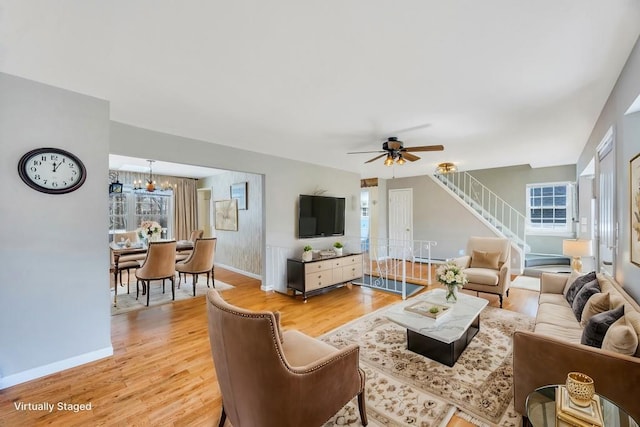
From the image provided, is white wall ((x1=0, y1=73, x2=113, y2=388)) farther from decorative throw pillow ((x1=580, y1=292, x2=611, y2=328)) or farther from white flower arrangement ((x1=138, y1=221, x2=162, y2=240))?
decorative throw pillow ((x1=580, y1=292, x2=611, y2=328))

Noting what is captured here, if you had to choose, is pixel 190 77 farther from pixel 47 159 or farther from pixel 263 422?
pixel 263 422

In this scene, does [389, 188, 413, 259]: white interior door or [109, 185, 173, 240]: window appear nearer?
[109, 185, 173, 240]: window

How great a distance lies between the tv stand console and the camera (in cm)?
445

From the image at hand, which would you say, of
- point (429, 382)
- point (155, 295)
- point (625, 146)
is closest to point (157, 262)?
point (155, 295)

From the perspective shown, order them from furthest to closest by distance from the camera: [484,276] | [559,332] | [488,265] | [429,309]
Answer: [488,265], [484,276], [429,309], [559,332]

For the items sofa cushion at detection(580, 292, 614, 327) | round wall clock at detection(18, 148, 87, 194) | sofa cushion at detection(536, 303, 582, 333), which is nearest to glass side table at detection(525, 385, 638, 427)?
sofa cushion at detection(580, 292, 614, 327)

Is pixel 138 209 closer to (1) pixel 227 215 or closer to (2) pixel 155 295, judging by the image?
(1) pixel 227 215

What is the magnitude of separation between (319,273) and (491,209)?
5.57 meters

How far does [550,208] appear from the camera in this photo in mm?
6629

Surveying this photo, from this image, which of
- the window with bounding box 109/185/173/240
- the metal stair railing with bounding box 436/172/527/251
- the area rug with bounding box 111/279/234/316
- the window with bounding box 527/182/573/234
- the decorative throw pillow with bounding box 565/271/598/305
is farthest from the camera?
the window with bounding box 109/185/173/240

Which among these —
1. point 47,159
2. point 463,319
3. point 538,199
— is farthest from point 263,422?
point 538,199

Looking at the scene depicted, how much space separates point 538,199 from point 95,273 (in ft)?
29.2

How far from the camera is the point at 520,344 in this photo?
5.71 ft

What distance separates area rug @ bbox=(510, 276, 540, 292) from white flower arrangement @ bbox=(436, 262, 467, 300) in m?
3.01
